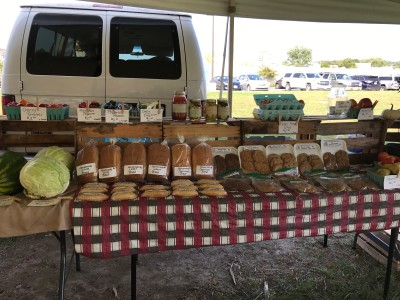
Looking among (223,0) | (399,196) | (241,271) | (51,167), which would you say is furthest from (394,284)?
(223,0)

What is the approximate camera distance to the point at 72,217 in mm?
1868

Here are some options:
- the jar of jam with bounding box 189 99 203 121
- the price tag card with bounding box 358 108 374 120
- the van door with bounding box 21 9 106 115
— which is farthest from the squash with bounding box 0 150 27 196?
the price tag card with bounding box 358 108 374 120

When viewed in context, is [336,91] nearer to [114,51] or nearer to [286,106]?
[286,106]

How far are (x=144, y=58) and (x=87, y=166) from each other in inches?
85.3

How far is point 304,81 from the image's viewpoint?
21844 millimetres

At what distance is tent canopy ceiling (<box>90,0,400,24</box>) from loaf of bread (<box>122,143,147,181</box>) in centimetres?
188

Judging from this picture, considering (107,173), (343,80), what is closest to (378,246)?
(107,173)

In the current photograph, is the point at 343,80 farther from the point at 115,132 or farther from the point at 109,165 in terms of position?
the point at 109,165

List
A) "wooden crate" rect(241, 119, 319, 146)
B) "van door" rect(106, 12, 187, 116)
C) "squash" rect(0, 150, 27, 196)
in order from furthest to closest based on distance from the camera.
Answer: "van door" rect(106, 12, 187, 116) → "wooden crate" rect(241, 119, 319, 146) → "squash" rect(0, 150, 27, 196)

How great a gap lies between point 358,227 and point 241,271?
1.09 m

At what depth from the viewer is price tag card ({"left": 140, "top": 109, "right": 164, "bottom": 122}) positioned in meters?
2.48

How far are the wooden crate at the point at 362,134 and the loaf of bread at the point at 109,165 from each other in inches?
63.2

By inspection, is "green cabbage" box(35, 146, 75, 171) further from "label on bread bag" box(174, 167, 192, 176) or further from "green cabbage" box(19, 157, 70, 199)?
"label on bread bag" box(174, 167, 192, 176)

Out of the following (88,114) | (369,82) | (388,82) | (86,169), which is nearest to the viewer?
(86,169)
